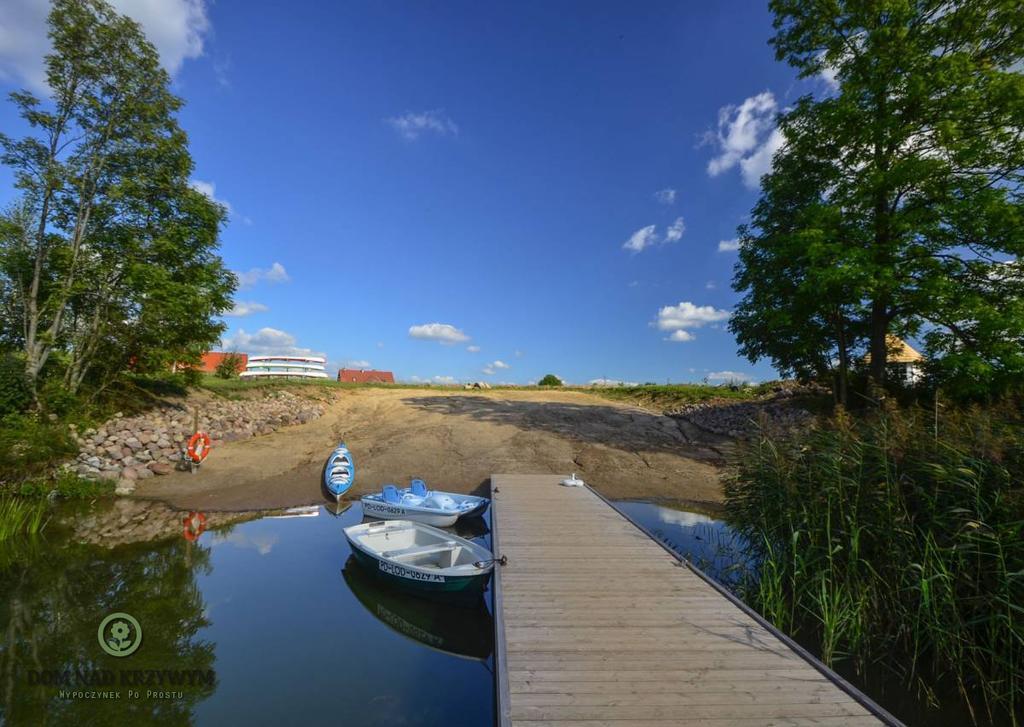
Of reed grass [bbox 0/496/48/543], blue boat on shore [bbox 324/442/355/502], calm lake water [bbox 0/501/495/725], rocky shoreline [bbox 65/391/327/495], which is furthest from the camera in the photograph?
blue boat on shore [bbox 324/442/355/502]

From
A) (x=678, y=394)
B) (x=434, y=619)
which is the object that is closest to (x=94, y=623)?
(x=434, y=619)

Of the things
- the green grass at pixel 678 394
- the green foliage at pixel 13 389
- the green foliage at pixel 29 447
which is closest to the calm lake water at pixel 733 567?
the green grass at pixel 678 394

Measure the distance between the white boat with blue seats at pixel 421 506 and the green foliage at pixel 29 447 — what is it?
939 cm

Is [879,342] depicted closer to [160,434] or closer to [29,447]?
[160,434]

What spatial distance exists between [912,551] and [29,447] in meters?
19.9

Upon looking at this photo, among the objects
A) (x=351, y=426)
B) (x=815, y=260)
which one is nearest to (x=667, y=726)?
(x=815, y=260)

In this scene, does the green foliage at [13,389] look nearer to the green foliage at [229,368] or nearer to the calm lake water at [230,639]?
the calm lake water at [230,639]

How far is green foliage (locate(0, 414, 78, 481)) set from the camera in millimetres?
12238

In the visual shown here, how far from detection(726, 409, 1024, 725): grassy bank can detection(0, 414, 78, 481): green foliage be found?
59.3 ft

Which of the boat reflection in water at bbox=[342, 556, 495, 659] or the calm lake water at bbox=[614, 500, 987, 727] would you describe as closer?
the calm lake water at bbox=[614, 500, 987, 727]

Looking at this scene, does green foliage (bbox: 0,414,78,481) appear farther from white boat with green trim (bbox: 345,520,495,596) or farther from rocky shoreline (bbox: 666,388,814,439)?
rocky shoreline (bbox: 666,388,814,439)

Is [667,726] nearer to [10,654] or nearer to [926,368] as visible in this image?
[10,654]

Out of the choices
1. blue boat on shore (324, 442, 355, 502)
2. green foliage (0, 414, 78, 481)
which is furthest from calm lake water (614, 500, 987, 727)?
green foliage (0, 414, 78, 481)

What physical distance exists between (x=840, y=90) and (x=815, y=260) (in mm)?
6319
